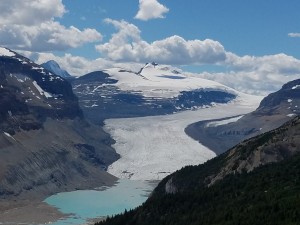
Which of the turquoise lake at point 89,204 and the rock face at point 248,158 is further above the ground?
the rock face at point 248,158

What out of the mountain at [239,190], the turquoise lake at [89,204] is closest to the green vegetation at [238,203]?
the mountain at [239,190]

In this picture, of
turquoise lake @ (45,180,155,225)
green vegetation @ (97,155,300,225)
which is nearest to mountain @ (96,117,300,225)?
green vegetation @ (97,155,300,225)

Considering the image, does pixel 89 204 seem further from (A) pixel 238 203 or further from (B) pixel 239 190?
(A) pixel 238 203

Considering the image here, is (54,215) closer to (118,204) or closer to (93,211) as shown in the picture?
(93,211)

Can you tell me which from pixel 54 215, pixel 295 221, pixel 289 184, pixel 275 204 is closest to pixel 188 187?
pixel 289 184

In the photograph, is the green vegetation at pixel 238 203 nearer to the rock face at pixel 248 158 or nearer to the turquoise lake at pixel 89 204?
the rock face at pixel 248 158

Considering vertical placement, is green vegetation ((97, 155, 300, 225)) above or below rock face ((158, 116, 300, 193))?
below

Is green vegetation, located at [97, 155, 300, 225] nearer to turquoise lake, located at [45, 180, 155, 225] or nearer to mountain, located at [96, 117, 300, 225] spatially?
mountain, located at [96, 117, 300, 225]
